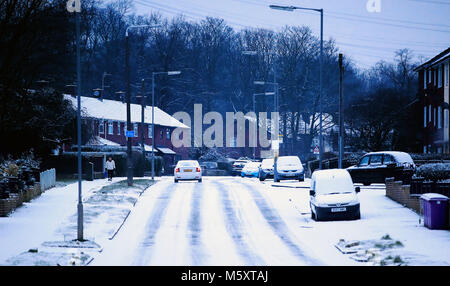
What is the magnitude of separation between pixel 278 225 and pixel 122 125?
58.4m

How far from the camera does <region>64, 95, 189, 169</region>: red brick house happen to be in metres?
76.8

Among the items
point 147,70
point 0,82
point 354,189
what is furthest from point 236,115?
point 354,189

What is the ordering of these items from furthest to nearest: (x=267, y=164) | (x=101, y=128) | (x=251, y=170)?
(x=101, y=128)
(x=251, y=170)
(x=267, y=164)

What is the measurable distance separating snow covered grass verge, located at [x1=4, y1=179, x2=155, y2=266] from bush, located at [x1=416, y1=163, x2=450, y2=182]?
1202 cm

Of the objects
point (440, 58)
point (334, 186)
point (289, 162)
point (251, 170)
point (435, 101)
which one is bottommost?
point (251, 170)

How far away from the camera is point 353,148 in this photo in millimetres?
68750

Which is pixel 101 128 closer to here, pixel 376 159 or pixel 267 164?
pixel 267 164

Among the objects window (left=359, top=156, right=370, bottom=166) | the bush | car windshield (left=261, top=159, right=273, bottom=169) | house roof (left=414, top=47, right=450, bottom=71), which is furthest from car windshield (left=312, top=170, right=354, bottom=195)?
house roof (left=414, top=47, right=450, bottom=71)

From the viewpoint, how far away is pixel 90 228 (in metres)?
26.5

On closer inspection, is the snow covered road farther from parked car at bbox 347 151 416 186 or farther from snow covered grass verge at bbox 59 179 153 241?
parked car at bbox 347 151 416 186

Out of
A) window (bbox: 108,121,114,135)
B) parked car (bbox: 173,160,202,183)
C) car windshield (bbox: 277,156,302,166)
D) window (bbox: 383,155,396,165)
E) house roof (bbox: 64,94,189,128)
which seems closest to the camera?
window (bbox: 383,155,396,165)

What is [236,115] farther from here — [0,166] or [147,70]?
[0,166]

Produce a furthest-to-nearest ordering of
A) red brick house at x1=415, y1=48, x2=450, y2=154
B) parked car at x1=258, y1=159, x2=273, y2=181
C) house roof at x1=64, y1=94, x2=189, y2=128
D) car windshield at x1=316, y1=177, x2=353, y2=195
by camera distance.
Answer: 1. house roof at x1=64, y1=94, x2=189, y2=128
2. red brick house at x1=415, y1=48, x2=450, y2=154
3. parked car at x1=258, y1=159, x2=273, y2=181
4. car windshield at x1=316, y1=177, x2=353, y2=195

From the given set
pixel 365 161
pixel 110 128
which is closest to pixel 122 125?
pixel 110 128
